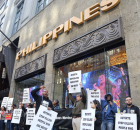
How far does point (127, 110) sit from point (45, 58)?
22.6 ft

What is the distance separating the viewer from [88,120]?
4.21 metres

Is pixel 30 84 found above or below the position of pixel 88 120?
above

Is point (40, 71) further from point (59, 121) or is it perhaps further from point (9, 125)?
point (59, 121)

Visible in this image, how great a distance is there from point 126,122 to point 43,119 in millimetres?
2563

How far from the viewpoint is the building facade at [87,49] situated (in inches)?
239

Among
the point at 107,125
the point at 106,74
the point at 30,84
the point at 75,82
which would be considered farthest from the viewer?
the point at 30,84

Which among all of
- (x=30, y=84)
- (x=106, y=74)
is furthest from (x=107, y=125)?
(x=30, y=84)

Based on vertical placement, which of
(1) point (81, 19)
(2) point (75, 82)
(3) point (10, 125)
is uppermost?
(1) point (81, 19)

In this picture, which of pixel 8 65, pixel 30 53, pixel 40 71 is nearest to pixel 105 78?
pixel 40 71

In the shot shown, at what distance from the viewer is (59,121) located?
6.80m

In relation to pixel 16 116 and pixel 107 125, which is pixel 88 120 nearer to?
pixel 107 125

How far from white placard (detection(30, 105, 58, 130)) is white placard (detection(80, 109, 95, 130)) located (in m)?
1.11

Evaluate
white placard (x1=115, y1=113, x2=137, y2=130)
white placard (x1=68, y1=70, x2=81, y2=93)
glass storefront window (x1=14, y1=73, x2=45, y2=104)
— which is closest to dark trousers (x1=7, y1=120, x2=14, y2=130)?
glass storefront window (x1=14, y1=73, x2=45, y2=104)

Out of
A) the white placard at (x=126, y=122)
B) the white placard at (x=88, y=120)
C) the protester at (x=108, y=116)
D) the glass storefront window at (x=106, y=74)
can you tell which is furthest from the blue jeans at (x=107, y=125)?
the glass storefront window at (x=106, y=74)
